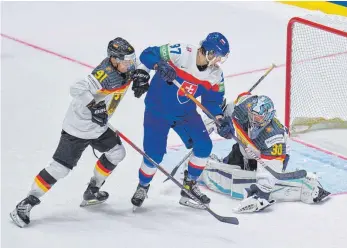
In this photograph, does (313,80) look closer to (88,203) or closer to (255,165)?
(255,165)

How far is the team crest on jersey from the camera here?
4488 mm

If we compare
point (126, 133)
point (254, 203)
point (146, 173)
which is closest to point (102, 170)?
point (146, 173)

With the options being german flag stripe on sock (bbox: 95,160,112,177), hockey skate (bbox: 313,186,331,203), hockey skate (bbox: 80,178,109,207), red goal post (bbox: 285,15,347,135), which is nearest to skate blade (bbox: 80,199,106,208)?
hockey skate (bbox: 80,178,109,207)

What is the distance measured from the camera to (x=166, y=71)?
171 inches

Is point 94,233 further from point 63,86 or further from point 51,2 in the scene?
point 51,2

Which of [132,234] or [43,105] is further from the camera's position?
[43,105]

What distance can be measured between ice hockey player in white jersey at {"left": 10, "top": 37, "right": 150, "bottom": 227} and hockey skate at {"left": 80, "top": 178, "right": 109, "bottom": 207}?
27cm

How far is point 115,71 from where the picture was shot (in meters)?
4.29

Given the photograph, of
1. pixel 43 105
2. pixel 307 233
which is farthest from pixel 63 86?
pixel 307 233

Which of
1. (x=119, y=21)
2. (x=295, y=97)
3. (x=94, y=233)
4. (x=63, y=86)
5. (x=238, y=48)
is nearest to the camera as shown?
(x=94, y=233)

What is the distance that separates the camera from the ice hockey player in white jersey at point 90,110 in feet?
13.9

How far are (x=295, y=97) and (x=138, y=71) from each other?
5.46 feet

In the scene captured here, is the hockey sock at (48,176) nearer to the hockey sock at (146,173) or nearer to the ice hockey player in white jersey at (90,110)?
the ice hockey player in white jersey at (90,110)

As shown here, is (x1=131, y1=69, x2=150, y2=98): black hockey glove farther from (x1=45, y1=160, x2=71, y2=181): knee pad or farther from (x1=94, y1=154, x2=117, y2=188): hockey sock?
(x1=45, y1=160, x2=71, y2=181): knee pad
